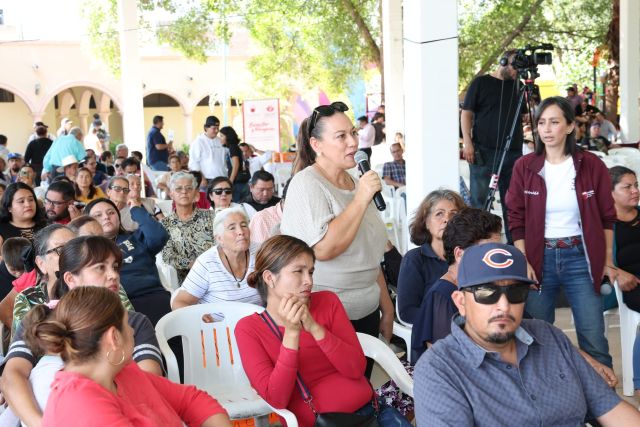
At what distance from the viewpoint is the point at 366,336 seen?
3367 mm

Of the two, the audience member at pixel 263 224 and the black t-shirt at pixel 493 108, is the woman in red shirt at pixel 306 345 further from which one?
the black t-shirt at pixel 493 108

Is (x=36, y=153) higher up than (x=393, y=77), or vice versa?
(x=393, y=77)

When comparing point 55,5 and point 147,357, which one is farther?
point 55,5

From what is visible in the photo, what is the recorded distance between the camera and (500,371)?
97.0 inches

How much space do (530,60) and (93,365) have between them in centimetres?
401

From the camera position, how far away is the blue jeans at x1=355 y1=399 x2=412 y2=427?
304 centimetres

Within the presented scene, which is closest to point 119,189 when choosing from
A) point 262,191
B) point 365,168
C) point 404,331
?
point 262,191

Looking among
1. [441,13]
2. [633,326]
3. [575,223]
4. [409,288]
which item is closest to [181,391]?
[409,288]

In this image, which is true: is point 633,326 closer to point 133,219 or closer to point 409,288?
point 409,288

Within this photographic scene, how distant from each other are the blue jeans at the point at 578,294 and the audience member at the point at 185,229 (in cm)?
235

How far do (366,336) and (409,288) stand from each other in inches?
15.1

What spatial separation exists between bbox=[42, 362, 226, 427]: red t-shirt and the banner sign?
14.0 metres

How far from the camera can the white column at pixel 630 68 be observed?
520 inches

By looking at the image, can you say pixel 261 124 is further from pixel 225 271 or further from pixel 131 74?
pixel 225 271
